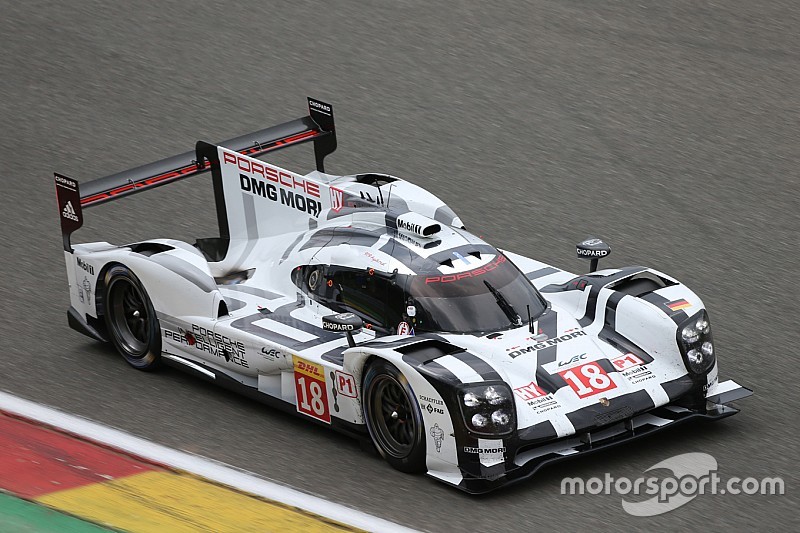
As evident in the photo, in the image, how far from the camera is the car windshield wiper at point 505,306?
9.49m

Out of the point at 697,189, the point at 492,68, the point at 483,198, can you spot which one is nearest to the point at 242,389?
the point at 483,198

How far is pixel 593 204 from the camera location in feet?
45.9

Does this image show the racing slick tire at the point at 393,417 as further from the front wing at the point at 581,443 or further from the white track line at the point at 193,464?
the white track line at the point at 193,464

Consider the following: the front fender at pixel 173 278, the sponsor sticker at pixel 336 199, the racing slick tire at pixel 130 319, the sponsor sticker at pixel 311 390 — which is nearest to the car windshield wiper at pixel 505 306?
the sponsor sticker at pixel 311 390

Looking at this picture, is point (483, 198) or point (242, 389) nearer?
point (242, 389)

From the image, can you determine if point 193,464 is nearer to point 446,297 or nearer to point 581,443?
point 446,297

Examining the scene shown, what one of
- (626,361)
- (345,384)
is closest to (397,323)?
(345,384)

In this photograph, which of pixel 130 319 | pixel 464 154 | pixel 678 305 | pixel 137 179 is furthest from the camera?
pixel 464 154

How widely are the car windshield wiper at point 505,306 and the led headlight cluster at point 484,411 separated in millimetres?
1255

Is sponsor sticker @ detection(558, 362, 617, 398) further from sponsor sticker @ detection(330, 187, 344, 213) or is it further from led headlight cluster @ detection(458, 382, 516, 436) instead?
sponsor sticker @ detection(330, 187, 344, 213)

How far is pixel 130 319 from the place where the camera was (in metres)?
11.1

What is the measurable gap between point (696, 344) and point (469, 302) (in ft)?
5.36

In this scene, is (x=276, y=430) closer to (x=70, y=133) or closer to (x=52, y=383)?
(x=52, y=383)

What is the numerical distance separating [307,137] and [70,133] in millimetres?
4773
